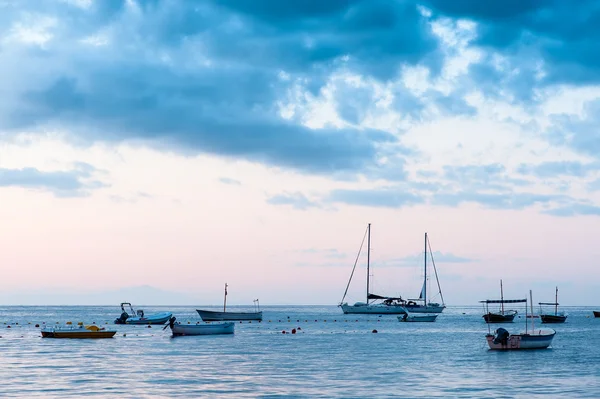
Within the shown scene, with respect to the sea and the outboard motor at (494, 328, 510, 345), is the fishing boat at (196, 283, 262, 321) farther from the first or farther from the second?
the outboard motor at (494, 328, 510, 345)

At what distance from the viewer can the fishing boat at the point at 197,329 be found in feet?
360

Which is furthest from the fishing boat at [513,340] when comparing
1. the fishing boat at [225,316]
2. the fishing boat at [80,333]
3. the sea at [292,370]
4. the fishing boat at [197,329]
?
the fishing boat at [225,316]

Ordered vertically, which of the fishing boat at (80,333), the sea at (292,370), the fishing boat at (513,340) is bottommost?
the sea at (292,370)

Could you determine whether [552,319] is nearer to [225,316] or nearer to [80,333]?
[225,316]

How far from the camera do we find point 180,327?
361ft

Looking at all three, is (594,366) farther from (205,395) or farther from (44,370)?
(44,370)

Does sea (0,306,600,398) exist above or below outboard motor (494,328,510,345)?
below

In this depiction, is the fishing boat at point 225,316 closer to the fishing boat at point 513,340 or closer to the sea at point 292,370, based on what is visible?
the sea at point 292,370

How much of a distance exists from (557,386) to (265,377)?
20.0m

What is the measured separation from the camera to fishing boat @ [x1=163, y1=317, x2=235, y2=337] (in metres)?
110

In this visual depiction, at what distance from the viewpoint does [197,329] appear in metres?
111

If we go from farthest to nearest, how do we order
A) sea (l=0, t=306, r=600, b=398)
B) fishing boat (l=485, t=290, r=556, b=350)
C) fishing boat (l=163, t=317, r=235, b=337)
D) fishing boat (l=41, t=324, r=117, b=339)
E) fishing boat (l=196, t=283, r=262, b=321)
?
fishing boat (l=196, t=283, r=262, b=321), fishing boat (l=163, t=317, r=235, b=337), fishing boat (l=41, t=324, r=117, b=339), fishing boat (l=485, t=290, r=556, b=350), sea (l=0, t=306, r=600, b=398)

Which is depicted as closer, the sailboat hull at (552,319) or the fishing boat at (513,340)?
the fishing boat at (513,340)

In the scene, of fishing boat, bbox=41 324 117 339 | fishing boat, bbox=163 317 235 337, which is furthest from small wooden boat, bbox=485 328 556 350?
fishing boat, bbox=41 324 117 339
